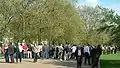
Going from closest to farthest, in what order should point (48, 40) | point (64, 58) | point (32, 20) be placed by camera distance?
point (64, 58)
point (32, 20)
point (48, 40)

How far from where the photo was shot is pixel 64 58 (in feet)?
140

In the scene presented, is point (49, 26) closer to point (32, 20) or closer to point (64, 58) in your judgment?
point (32, 20)

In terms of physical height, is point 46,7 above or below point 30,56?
above

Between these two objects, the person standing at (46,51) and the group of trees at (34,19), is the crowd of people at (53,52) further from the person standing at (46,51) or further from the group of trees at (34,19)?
the group of trees at (34,19)

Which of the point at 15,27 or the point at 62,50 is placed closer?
the point at 62,50

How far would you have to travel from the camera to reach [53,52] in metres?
45.1

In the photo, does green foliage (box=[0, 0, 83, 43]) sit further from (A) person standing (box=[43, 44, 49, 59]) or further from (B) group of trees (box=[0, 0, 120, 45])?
(A) person standing (box=[43, 44, 49, 59])

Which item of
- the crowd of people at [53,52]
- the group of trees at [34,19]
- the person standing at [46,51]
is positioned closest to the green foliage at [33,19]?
the group of trees at [34,19]

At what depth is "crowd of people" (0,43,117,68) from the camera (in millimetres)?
27578

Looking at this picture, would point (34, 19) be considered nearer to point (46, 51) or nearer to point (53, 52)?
point (53, 52)

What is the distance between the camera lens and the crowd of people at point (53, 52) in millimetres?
27578

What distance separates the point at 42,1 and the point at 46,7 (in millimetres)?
984

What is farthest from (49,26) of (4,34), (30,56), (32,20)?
(30,56)

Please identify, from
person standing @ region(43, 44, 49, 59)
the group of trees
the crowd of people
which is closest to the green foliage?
the group of trees
